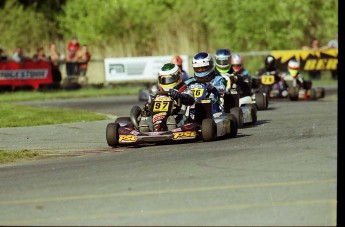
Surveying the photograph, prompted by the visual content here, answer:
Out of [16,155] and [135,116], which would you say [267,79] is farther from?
[16,155]

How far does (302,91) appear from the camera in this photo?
83.9 feet

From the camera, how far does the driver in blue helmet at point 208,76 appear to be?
16.0 m

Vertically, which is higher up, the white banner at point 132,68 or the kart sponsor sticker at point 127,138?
the kart sponsor sticker at point 127,138

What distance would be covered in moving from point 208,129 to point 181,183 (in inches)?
169

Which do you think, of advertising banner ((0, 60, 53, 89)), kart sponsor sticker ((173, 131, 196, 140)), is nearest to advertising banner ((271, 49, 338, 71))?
advertising banner ((0, 60, 53, 89))

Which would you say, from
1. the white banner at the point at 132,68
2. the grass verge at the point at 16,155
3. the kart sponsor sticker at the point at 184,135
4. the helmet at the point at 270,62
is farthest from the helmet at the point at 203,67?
the white banner at the point at 132,68

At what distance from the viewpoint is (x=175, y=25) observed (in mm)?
40562

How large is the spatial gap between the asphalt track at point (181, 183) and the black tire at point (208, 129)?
0.20m

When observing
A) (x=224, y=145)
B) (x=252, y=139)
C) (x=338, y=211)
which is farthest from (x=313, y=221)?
(x=252, y=139)

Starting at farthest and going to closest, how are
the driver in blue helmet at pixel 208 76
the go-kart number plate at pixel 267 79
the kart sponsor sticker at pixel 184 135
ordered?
the go-kart number plate at pixel 267 79, the driver in blue helmet at pixel 208 76, the kart sponsor sticker at pixel 184 135

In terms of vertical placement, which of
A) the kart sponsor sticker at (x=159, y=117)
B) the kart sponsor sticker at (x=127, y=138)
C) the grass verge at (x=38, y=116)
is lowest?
the grass verge at (x=38, y=116)

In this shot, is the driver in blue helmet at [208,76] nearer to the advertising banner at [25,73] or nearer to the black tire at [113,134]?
the black tire at [113,134]

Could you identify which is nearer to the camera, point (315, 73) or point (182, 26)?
point (315, 73)

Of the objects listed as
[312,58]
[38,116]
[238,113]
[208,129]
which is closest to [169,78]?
[208,129]
